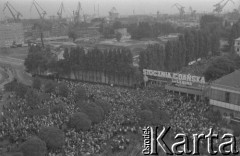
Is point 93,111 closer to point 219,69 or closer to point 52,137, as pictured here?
point 52,137

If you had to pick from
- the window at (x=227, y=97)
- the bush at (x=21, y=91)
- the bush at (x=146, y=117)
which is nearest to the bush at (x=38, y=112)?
the bush at (x=21, y=91)

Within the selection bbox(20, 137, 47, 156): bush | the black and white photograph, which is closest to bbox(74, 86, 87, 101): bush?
the black and white photograph

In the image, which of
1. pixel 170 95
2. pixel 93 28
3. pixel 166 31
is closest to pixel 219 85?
pixel 170 95

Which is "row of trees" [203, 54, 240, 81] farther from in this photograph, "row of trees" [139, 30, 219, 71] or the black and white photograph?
"row of trees" [139, 30, 219, 71]

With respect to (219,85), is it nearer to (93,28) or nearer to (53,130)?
(53,130)

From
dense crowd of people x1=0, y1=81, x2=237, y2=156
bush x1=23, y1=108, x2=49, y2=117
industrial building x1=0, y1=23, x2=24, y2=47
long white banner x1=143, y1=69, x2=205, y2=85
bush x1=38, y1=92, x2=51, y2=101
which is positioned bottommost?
dense crowd of people x1=0, y1=81, x2=237, y2=156

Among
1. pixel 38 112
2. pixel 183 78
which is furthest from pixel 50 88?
pixel 183 78
